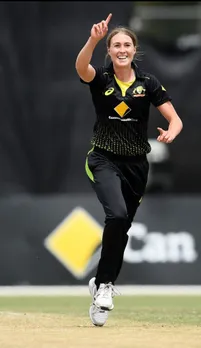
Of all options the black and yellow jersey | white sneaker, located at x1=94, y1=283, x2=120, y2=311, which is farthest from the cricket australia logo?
white sneaker, located at x1=94, y1=283, x2=120, y2=311

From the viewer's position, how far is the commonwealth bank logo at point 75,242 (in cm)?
1048

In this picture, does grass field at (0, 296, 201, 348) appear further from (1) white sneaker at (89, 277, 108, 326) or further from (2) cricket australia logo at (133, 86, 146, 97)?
(2) cricket australia logo at (133, 86, 146, 97)

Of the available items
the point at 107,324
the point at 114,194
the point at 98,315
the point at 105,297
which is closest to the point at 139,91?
the point at 114,194

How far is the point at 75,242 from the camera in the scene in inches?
417

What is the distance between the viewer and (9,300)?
9.77 m

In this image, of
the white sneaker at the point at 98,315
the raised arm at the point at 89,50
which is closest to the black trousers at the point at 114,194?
the white sneaker at the point at 98,315

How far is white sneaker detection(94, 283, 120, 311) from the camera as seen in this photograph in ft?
20.9

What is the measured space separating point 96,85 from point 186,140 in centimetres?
419

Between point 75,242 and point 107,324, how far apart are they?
11.8 feet

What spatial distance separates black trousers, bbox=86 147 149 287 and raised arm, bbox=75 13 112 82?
524 mm

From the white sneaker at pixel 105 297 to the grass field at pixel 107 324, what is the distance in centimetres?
15

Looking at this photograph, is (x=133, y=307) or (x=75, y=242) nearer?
(x=133, y=307)

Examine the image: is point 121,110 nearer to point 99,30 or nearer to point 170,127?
point 170,127

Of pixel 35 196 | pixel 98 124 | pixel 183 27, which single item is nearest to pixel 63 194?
pixel 35 196
